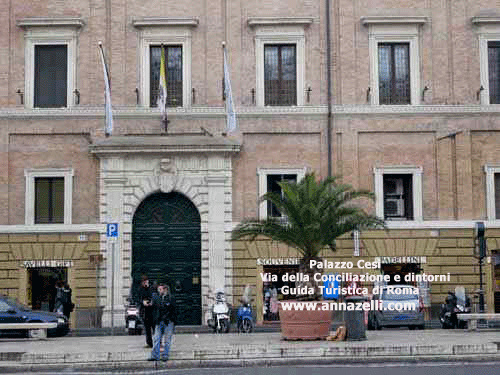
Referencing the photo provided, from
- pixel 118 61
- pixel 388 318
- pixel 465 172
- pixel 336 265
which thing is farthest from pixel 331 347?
pixel 118 61

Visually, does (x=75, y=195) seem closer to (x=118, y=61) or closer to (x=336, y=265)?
(x=118, y=61)

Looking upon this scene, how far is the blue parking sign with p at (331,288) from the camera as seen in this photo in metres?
33.2

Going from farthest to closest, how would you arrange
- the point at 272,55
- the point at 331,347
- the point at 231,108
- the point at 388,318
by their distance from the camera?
1. the point at 272,55
2. the point at 231,108
3. the point at 388,318
4. the point at 331,347

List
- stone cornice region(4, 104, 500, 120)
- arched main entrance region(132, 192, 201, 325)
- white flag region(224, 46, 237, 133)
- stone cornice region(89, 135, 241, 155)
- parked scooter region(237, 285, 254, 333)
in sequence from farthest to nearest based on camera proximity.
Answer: stone cornice region(4, 104, 500, 120)
arched main entrance region(132, 192, 201, 325)
stone cornice region(89, 135, 241, 155)
white flag region(224, 46, 237, 133)
parked scooter region(237, 285, 254, 333)

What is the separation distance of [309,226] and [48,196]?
1378 cm

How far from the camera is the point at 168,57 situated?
36.2m

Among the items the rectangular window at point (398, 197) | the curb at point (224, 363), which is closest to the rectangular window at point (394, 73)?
the rectangular window at point (398, 197)

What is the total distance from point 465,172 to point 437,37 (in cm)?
530

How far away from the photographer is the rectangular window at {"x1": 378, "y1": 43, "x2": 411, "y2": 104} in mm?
36156

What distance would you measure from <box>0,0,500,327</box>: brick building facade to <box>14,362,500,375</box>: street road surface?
14.7 meters

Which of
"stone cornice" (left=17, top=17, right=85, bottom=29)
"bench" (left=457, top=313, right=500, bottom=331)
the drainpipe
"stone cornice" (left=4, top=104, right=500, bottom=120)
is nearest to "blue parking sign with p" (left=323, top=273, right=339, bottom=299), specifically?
the drainpipe

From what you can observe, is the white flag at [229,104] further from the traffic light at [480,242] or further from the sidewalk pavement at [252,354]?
the sidewalk pavement at [252,354]

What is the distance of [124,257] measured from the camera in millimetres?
35062

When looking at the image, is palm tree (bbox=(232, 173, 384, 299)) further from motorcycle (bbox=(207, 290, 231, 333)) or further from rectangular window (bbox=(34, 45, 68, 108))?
rectangular window (bbox=(34, 45, 68, 108))
